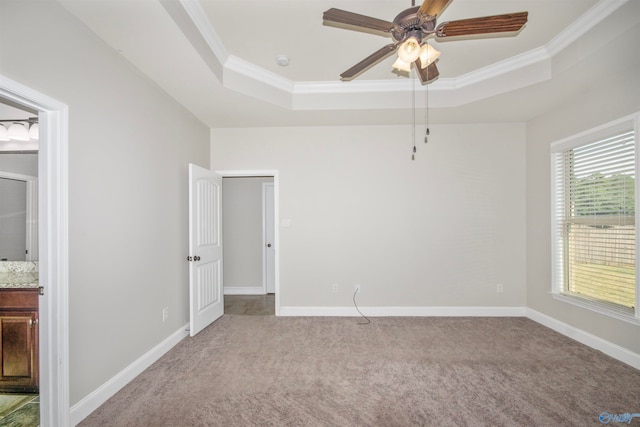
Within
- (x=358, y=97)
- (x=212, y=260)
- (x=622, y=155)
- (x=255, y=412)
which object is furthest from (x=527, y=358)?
(x=212, y=260)

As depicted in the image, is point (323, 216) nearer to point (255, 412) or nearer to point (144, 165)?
point (144, 165)

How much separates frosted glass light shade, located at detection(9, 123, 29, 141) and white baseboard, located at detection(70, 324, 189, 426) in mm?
2295

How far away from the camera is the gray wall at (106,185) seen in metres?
1.67

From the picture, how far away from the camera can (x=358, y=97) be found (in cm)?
338

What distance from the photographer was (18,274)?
2379mm

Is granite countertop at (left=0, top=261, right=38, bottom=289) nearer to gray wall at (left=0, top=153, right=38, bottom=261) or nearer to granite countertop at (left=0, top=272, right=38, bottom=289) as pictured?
granite countertop at (left=0, top=272, right=38, bottom=289)

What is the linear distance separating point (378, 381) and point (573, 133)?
10.9ft

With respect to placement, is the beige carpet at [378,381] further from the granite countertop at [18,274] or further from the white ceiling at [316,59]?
the white ceiling at [316,59]

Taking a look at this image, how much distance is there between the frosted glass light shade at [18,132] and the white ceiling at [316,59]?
1.27m

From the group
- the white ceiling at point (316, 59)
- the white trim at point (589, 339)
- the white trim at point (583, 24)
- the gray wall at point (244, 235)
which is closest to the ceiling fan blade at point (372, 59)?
the white ceiling at point (316, 59)

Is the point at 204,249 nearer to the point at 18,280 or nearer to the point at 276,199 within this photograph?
the point at 276,199

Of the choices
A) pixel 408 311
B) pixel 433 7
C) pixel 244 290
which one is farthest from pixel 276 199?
pixel 433 7

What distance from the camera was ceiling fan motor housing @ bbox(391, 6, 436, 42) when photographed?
1674 millimetres

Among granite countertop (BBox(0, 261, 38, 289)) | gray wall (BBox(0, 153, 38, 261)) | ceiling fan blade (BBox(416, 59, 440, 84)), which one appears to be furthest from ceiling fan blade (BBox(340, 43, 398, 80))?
gray wall (BBox(0, 153, 38, 261))
